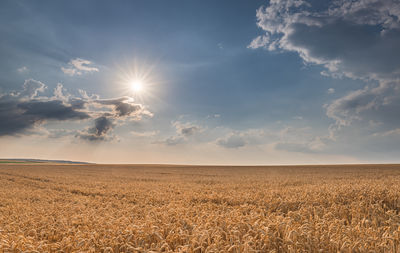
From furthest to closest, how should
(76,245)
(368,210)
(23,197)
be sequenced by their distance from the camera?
(23,197)
(368,210)
(76,245)

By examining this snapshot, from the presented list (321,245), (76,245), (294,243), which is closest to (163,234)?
(76,245)

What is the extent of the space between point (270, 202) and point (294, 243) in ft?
21.3

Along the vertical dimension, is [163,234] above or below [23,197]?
above

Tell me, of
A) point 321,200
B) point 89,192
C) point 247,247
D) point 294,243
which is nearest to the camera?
point 247,247

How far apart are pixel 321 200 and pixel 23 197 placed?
1946 cm

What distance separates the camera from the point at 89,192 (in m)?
18.5

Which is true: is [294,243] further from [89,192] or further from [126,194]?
[89,192]

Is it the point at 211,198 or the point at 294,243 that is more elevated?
the point at 294,243

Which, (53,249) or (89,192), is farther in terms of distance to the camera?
(89,192)

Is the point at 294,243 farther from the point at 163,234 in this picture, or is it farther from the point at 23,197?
the point at 23,197

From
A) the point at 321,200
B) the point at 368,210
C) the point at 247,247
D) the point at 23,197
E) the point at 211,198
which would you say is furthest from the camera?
the point at 23,197

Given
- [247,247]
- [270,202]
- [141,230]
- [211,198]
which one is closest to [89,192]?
[211,198]

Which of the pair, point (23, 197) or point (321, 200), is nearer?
point (321, 200)

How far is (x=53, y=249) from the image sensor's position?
4379 millimetres
